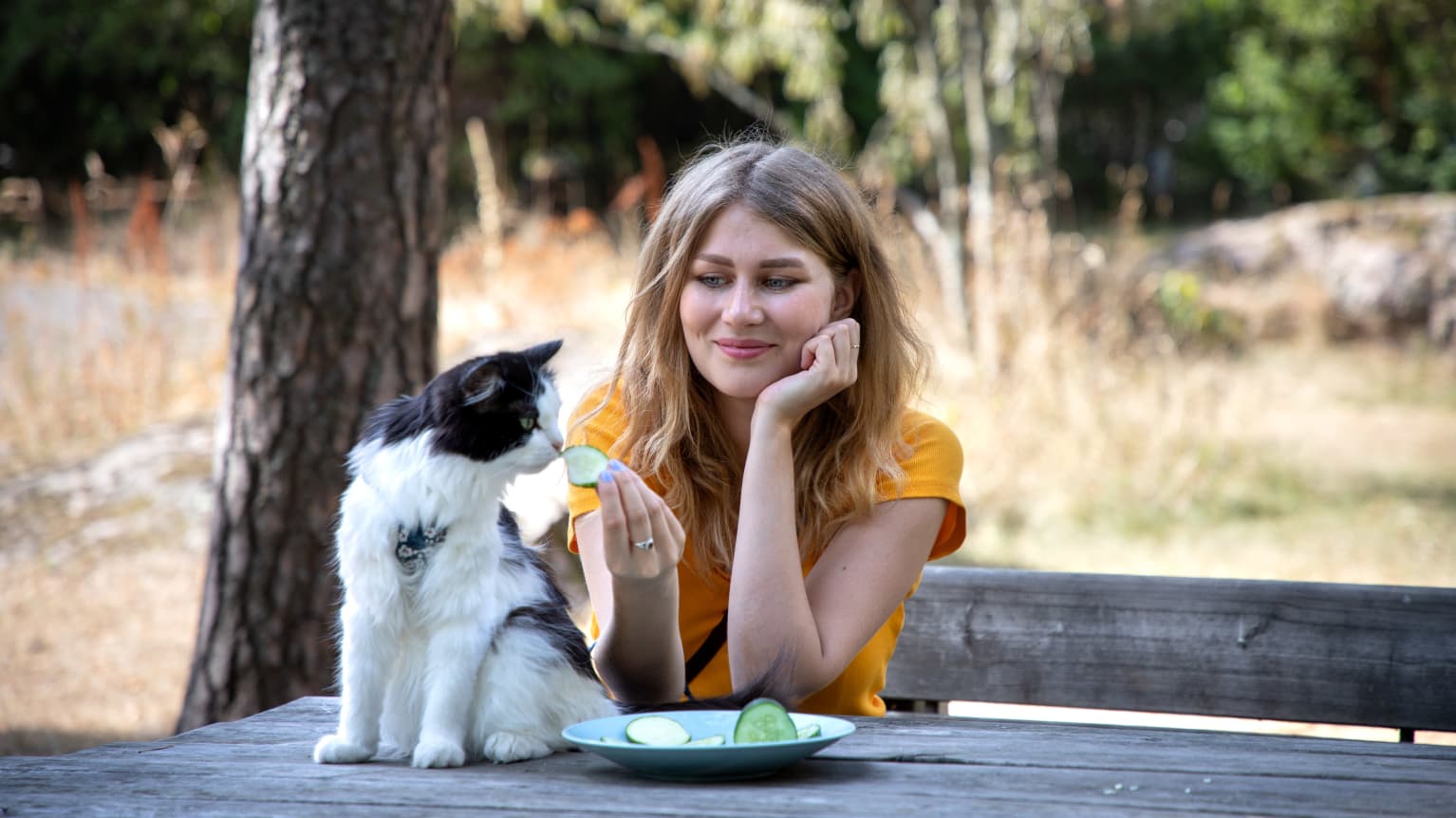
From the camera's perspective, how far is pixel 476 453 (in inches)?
58.6

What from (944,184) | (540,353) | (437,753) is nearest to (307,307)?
(540,353)

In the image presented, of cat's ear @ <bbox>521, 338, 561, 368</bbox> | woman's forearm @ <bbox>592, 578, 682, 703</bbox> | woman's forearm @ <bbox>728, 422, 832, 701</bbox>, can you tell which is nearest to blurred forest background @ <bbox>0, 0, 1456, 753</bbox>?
woman's forearm @ <bbox>728, 422, 832, 701</bbox>

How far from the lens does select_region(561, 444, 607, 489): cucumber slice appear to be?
161 cm

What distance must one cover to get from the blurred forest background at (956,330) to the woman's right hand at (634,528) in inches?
56.6

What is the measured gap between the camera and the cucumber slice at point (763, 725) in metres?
1.54

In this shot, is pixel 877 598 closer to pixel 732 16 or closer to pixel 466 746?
pixel 466 746

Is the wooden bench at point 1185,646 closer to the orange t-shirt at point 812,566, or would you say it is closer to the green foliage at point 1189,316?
the orange t-shirt at point 812,566

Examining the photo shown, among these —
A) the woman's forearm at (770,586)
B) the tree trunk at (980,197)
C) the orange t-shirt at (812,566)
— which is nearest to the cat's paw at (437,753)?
the woman's forearm at (770,586)

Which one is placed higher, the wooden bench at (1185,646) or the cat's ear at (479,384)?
the cat's ear at (479,384)

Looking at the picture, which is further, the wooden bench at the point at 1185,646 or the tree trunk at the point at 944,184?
the tree trunk at the point at 944,184

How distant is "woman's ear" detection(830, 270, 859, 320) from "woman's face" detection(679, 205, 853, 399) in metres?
0.15

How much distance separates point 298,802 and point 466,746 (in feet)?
0.76

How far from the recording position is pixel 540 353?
1.60 m

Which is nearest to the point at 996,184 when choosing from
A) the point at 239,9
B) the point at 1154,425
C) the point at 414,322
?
the point at 1154,425
